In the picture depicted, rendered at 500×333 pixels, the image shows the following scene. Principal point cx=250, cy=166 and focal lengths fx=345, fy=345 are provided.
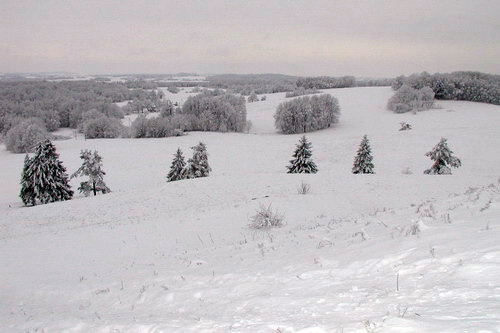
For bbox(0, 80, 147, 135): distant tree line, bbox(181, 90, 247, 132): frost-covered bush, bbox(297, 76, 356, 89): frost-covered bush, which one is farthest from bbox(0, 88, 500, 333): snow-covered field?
bbox(297, 76, 356, 89): frost-covered bush

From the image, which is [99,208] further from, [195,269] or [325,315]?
[325,315]

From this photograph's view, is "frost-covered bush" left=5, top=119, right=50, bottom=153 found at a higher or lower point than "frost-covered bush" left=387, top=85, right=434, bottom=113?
lower

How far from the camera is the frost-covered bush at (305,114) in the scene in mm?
75438

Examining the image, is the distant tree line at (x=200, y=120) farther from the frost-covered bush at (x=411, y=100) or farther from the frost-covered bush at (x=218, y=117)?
the frost-covered bush at (x=411, y=100)

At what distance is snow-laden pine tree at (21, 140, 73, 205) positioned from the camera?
31375mm

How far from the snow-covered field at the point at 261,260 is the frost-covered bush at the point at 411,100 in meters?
64.4

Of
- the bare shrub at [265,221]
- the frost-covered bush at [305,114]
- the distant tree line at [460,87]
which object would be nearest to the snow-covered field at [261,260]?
the bare shrub at [265,221]

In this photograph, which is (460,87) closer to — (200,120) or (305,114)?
(305,114)

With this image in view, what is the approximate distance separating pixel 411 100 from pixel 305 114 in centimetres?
2888

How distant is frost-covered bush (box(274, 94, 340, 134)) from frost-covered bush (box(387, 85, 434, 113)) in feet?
54.7

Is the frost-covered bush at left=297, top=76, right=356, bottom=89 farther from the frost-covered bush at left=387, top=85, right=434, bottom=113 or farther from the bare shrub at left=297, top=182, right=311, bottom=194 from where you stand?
the bare shrub at left=297, top=182, right=311, bottom=194

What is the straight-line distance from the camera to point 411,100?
83.9 meters

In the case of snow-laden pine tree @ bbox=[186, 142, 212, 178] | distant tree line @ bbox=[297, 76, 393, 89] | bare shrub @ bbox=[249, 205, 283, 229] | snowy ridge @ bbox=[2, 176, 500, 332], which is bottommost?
snow-laden pine tree @ bbox=[186, 142, 212, 178]

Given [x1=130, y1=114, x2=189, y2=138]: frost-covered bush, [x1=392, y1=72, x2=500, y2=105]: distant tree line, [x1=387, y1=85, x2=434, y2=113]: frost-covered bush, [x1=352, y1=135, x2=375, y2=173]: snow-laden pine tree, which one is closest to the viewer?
[x1=352, y1=135, x2=375, y2=173]: snow-laden pine tree
